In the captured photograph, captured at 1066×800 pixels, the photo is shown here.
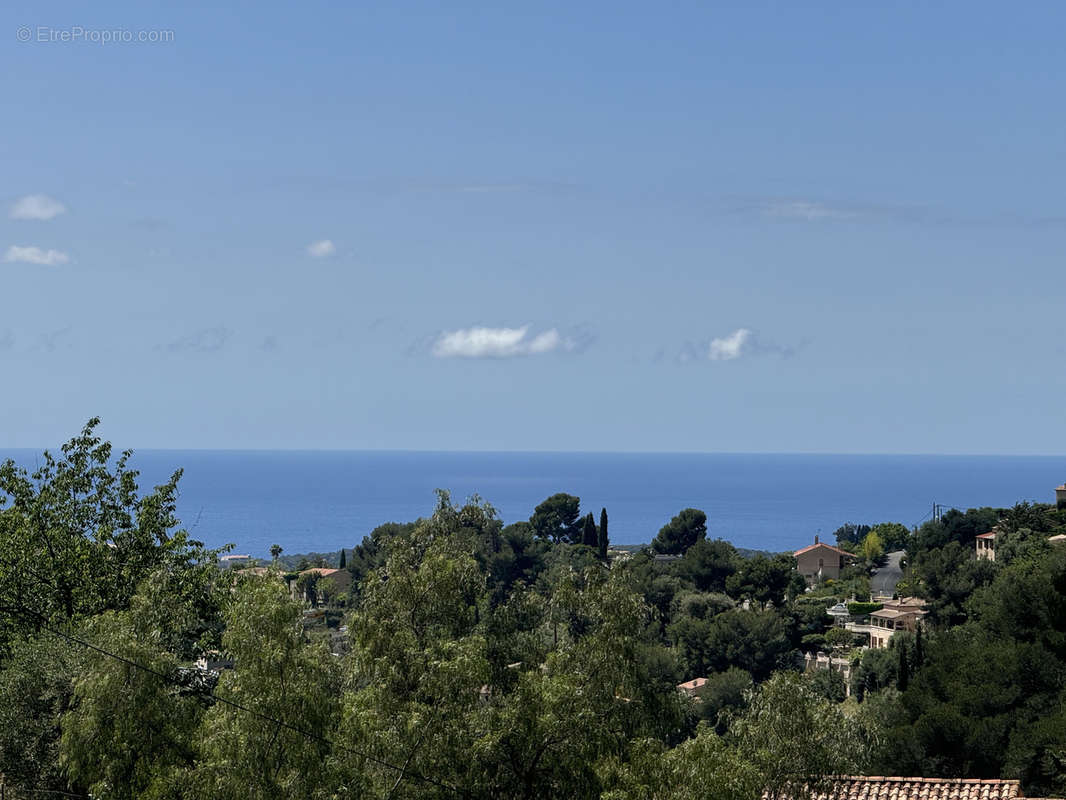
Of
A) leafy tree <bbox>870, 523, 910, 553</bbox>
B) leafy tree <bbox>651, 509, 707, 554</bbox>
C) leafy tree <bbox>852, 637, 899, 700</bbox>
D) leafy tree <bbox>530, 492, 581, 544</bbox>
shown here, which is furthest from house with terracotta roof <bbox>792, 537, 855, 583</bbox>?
leafy tree <bbox>852, 637, 899, 700</bbox>

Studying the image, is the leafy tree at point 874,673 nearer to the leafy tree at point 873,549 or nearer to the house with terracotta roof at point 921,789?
the house with terracotta roof at point 921,789

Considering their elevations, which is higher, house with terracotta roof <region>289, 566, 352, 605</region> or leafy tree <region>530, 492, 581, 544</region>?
leafy tree <region>530, 492, 581, 544</region>

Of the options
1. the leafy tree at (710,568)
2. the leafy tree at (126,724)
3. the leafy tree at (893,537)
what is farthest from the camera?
the leafy tree at (893,537)

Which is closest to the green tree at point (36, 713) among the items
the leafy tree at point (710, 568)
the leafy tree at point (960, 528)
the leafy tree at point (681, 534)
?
the leafy tree at point (710, 568)

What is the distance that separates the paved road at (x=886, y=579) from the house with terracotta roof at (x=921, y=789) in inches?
3228

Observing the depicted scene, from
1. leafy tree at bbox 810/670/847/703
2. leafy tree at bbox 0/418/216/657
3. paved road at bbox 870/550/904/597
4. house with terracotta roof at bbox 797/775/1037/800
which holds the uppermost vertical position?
leafy tree at bbox 0/418/216/657

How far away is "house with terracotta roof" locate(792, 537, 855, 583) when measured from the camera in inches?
5320

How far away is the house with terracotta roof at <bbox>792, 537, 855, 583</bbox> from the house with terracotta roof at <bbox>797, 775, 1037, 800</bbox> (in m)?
108

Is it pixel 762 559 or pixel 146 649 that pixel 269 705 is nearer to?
pixel 146 649

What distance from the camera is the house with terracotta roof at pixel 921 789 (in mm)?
→ 27078

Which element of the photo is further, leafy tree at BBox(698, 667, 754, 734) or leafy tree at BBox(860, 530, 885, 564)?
leafy tree at BBox(860, 530, 885, 564)

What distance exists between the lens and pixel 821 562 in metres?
136

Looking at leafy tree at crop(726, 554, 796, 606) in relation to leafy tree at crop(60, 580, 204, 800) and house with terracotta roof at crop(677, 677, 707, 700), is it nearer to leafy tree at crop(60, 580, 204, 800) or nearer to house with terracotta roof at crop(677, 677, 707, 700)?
house with terracotta roof at crop(677, 677, 707, 700)

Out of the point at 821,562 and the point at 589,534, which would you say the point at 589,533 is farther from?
the point at 821,562
